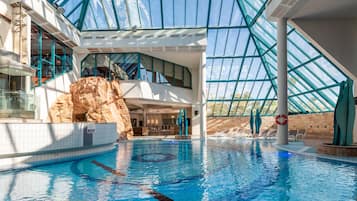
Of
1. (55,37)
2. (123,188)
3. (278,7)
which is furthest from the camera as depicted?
(55,37)

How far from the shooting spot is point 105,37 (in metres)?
20.3

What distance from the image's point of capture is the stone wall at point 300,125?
16778 mm

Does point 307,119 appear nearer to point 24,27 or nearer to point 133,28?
point 133,28

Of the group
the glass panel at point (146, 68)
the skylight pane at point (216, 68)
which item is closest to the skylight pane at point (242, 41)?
the skylight pane at point (216, 68)

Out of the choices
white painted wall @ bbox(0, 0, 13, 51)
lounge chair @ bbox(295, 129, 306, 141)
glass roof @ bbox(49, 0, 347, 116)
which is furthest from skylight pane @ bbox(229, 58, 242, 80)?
white painted wall @ bbox(0, 0, 13, 51)

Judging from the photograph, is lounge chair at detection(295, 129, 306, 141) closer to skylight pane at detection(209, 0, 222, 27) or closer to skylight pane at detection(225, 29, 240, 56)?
skylight pane at detection(225, 29, 240, 56)

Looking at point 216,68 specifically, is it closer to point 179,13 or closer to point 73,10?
point 179,13

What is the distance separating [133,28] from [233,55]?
817 centimetres

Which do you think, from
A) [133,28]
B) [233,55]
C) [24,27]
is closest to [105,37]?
[133,28]

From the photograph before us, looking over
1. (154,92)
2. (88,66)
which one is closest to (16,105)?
(88,66)

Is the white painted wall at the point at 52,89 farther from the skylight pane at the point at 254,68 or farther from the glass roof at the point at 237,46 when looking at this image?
the skylight pane at the point at 254,68

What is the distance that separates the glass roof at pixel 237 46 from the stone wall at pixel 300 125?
97 centimetres

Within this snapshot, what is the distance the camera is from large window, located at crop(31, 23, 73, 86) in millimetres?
14992

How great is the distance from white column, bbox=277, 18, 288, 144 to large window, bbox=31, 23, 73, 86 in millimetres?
11798
